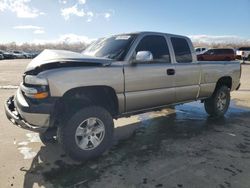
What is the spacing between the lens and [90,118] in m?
4.21

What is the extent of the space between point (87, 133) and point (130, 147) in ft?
3.13

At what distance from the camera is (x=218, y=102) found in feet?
23.1

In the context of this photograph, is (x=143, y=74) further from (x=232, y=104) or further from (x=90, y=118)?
(x=232, y=104)

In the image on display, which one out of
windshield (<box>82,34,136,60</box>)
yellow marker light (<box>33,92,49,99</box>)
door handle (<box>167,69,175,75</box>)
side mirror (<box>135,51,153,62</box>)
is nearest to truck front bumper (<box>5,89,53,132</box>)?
yellow marker light (<box>33,92,49,99</box>)

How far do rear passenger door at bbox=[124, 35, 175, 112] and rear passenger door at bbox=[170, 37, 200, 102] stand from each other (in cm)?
21

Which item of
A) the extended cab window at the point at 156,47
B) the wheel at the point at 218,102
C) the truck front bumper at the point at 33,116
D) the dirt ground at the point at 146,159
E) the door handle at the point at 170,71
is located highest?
the extended cab window at the point at 156,47

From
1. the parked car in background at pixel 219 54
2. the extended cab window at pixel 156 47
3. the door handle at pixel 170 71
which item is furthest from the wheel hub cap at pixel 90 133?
the parked car in background at pixel 219 54

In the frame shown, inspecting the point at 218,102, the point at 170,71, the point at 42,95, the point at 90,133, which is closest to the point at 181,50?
the point at 170,71

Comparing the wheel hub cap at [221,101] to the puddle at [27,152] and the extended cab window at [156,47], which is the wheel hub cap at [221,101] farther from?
the puddle at [27,152]

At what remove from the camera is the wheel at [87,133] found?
403cm

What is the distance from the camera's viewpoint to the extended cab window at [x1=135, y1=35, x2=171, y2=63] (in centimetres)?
500

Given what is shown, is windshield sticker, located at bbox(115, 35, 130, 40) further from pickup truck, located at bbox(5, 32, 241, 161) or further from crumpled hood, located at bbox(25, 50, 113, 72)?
crumpled hood, located at bbox(25, 50, 113, 72)

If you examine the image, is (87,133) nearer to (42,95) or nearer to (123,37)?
(42,95)

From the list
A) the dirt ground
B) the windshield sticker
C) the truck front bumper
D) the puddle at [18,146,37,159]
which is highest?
the windshield sticker
